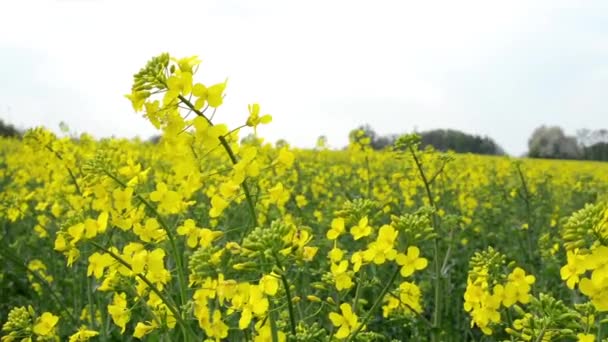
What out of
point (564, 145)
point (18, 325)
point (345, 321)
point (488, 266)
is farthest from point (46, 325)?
point (564, 145)

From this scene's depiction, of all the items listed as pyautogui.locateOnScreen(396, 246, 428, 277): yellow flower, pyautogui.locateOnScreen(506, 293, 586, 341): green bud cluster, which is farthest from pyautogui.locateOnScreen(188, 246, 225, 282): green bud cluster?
pyautogui.locateOnScreen(506, 293, 586, 341): green bud cluster

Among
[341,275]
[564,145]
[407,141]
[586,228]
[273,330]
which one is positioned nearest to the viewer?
[586,228]

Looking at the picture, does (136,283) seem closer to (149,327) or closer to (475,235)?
(149,327)

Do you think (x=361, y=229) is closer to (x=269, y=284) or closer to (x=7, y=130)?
(x=269, y=284)

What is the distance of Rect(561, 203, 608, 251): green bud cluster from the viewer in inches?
54.6

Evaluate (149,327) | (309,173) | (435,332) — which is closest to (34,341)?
(149,327)

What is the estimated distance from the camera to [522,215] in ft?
23.7

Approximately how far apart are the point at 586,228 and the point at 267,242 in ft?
2.33

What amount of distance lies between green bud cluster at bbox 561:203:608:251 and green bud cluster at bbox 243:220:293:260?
0.64 metres

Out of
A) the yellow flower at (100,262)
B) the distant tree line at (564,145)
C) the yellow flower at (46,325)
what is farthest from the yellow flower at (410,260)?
the distant tree line at (564,145)

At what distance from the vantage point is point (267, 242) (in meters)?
1.54

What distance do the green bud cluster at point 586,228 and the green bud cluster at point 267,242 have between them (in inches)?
25.2

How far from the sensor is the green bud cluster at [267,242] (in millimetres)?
1536

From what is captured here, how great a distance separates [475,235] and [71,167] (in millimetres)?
3555
